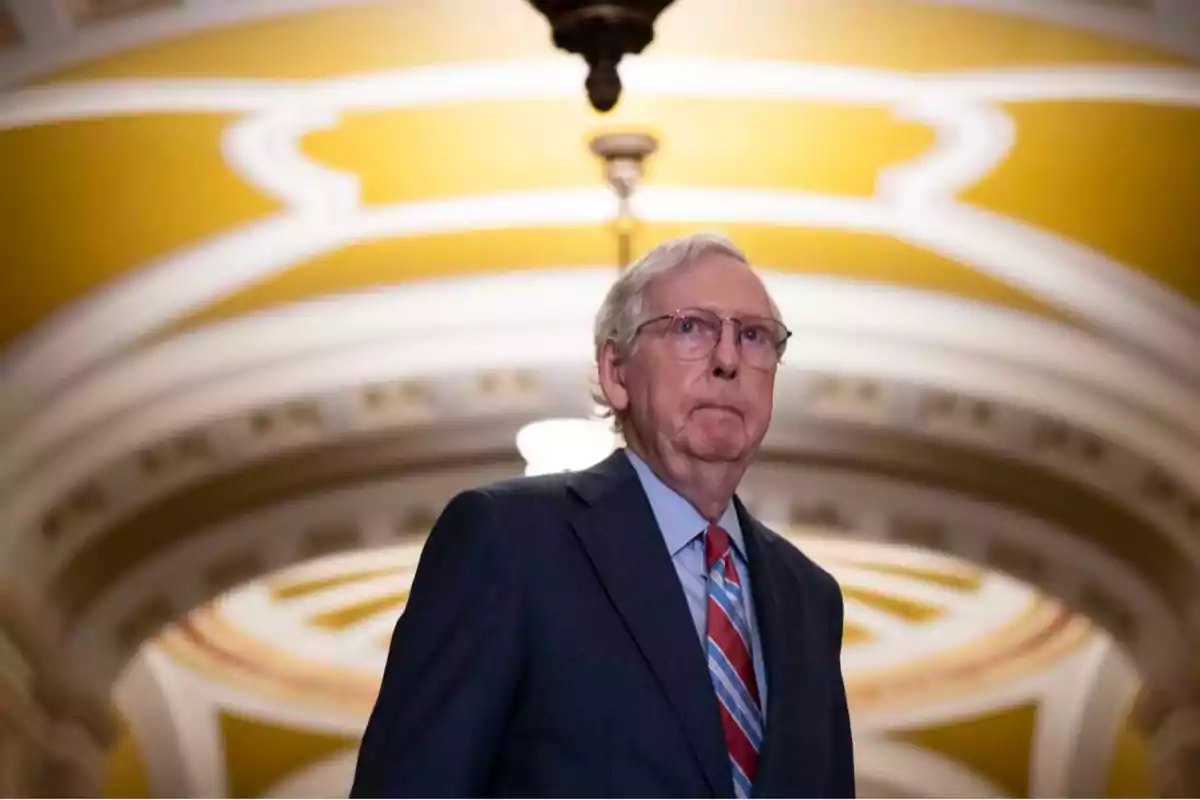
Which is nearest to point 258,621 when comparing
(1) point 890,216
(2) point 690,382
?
(1) point 890,216

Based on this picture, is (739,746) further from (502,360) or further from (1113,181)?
(502,360)

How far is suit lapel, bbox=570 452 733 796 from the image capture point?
2.00 m

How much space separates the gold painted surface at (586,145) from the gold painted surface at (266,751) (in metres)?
9.41

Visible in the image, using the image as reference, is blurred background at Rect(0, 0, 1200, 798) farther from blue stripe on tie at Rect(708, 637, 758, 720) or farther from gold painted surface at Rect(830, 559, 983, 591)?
blue stripe on tie at Rect(708, 637, 758, 720)

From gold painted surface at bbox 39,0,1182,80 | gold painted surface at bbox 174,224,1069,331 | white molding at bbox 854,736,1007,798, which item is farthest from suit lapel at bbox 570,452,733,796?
white molding at bbox 854,736,1007,798

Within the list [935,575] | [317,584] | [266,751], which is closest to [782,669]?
[935,575]

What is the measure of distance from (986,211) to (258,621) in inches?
356

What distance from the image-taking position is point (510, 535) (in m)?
2.09

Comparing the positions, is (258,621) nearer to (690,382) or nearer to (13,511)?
(13,511)

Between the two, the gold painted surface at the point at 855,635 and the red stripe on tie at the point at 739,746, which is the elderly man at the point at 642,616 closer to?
the red stripe on tie at the point at 739,746

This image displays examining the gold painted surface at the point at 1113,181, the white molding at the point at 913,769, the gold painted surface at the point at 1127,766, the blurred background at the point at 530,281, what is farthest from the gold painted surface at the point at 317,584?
the gold painted surface at the point at 1113,181

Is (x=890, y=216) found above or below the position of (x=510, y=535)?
above

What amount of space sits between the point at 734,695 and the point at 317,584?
1357 cm

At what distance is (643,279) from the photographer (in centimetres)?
227
